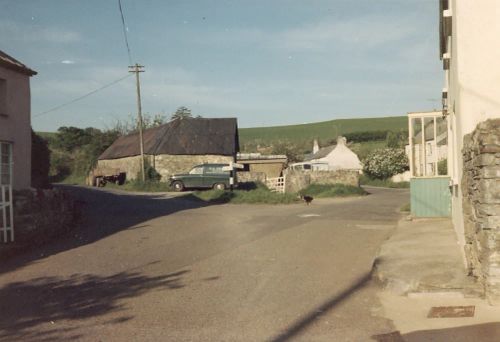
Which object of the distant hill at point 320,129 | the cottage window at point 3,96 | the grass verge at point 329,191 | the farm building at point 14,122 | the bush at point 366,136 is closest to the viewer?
the farm building at point 14,122

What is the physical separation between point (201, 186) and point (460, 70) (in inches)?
1109

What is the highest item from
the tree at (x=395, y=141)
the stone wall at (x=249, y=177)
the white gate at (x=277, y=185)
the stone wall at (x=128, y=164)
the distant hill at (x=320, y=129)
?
the distant hill at (x=320, y=129)

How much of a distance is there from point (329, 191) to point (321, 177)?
5.37 m

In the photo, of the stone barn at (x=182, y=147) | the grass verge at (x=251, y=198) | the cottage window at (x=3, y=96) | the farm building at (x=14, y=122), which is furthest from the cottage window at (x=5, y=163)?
the stone barn at (x=182, y=147)

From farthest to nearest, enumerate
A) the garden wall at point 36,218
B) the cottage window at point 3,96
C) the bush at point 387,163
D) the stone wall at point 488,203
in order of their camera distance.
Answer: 1. the bush at point 387,163
2. the cottage window at point 3,96
3. the garden wall at point 36,218
4. the stone wall at point 488,203

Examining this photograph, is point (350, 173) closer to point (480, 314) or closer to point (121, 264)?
point (121, 264)

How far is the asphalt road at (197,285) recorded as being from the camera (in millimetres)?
6133

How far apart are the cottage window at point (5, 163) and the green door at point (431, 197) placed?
1120cm

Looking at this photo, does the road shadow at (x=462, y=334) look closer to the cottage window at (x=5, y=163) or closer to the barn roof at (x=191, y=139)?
the cottage window at (x=5, y=163)

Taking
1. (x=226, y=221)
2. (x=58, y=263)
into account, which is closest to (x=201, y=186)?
(x=226, y=221)

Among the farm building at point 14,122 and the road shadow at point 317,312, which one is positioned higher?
the farm building at point 14,122

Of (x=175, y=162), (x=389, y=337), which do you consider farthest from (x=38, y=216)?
(x=175, y=162)

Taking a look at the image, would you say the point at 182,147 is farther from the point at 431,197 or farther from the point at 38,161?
the point at 431,197

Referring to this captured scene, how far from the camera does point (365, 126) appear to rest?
315 feet
